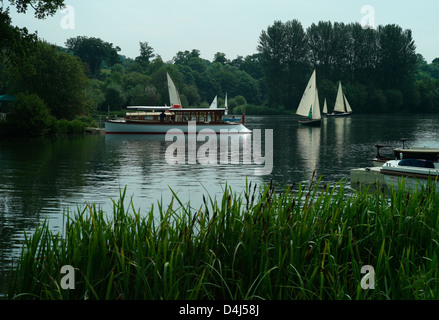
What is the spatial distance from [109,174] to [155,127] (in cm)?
3919

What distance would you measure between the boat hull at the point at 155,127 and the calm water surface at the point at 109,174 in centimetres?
1223

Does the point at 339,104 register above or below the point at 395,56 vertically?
below

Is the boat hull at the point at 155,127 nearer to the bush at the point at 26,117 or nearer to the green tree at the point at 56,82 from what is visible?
the green tree at the point at 56,82

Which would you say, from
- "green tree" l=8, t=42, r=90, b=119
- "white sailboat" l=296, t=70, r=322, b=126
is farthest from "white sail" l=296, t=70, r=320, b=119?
"green tree" l=8, t=42, r=90, b=119

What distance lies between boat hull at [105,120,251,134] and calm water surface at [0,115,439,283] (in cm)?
1223

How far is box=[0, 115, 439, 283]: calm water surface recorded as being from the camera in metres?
20.4

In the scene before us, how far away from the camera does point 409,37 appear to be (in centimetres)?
15012

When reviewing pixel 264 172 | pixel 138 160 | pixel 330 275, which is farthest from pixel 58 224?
pixel 138 160

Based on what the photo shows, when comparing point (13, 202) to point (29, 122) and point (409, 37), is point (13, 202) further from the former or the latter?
point (409, 37)

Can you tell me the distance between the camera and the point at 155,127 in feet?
231

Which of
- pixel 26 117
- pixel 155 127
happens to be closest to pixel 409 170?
Answer: pixel 26 117

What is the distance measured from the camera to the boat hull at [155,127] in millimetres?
68750

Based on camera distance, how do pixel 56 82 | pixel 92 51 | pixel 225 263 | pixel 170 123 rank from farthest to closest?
pixel 92 51 → pixel 170 123 → pixel 56 82 → pixel 225 263

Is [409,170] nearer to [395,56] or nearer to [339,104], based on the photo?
[339,104]
